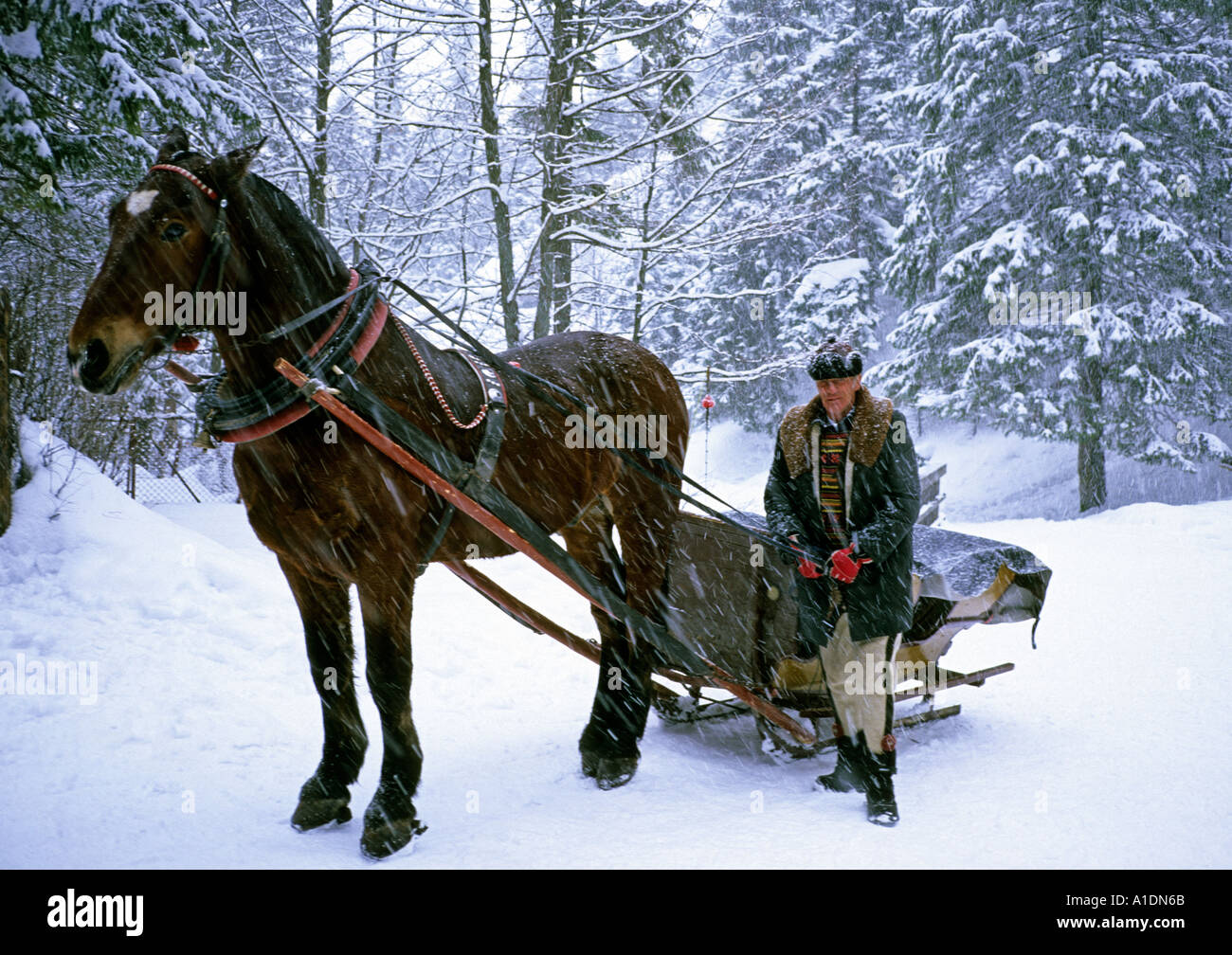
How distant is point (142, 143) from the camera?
614cm

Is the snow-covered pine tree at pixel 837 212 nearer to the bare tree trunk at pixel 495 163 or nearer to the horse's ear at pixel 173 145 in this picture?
the bare tree trunk at pixel 495 163

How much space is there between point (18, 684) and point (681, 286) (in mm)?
7443

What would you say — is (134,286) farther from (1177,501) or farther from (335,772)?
(1177,501)

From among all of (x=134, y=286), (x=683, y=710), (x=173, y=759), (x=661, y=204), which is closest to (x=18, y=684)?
(x=173, y=759)

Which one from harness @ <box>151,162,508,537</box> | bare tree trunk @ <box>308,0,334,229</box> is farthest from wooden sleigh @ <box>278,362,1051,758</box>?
bare tree trunk @ <box>308,0,334,229</box>

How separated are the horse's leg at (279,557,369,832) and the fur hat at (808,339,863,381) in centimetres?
223

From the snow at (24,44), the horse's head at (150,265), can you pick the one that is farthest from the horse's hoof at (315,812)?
the snow at (24,44)

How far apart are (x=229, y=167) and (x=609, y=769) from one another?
3.02 m

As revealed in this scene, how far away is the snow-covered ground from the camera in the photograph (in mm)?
3312

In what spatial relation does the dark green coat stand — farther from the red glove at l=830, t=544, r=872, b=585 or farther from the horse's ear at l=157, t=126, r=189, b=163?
the horse's ear at l=157, t=126, r=189, b=163

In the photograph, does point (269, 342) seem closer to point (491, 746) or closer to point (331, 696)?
point (331, 696)

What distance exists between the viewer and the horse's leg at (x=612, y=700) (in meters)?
4.22

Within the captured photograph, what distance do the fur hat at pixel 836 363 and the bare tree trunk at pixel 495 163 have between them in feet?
18.3

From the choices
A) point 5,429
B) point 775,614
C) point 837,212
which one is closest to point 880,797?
point 775,614
